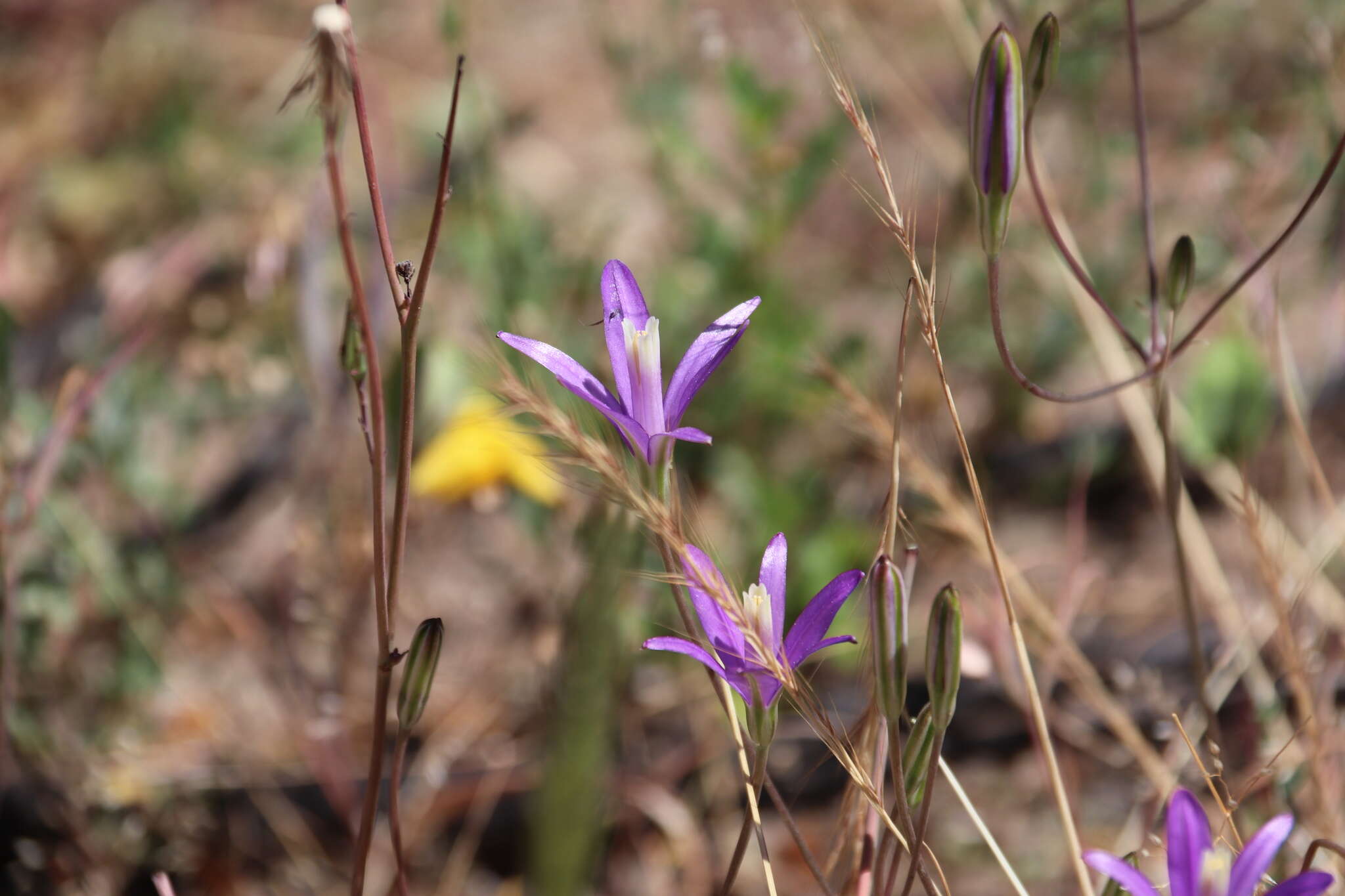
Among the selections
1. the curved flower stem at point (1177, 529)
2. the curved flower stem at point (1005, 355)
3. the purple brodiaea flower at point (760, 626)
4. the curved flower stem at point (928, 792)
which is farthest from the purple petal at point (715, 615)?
the curved flower stem at point (1177, 529)

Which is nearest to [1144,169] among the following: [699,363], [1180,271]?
[1180,271]

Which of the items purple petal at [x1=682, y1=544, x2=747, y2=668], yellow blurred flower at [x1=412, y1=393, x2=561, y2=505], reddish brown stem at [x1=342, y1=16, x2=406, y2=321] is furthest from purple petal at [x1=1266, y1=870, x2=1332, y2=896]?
yellow blurred flower at [x1=412, y1=393, x2=561, y2=505]

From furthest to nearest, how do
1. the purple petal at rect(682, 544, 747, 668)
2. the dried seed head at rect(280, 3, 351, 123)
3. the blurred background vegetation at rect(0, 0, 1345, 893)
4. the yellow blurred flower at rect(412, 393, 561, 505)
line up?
the yellow blurred flower at rect(412, 393, 561, 505) < the blurred background vegetation at rect(0, 0, 1345, 893) < the purple petal at rect(682, 544, 747, 668) < the dried seed head at rect(280, 3, 351, 123)

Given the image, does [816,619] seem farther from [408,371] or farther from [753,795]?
[408,371]

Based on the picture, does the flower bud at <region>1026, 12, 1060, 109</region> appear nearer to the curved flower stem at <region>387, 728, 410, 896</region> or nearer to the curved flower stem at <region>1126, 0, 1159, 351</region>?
the curved flower stem at <region>1126, 0, 1159, 351</region>

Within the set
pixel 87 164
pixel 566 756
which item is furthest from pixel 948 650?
pixel 87 164

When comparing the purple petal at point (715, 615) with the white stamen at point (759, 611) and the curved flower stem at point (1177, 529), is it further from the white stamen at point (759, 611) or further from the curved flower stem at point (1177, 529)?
the curved flower stem at point (1177, 529)

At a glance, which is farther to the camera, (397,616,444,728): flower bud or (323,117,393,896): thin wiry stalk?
(397,616,444,728): flower bud

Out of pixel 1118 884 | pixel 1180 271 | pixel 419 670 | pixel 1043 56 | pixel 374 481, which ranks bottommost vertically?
pixel 1118 884
